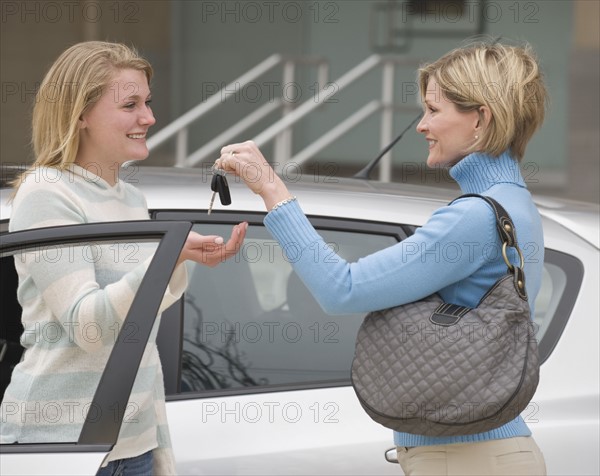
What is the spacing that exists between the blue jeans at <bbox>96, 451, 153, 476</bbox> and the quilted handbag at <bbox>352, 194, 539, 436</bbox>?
57cm

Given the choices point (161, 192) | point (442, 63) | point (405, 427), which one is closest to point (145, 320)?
point (405, 427)

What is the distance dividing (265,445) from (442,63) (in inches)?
42.0

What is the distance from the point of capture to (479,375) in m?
1.96

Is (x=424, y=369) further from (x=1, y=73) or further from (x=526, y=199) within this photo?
(x=1, y=73)

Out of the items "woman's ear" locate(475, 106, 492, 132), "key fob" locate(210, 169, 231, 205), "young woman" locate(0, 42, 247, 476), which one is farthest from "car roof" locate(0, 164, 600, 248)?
"woman's ear" locate(475, 106, 492, 132)

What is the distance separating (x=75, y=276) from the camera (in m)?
2.16

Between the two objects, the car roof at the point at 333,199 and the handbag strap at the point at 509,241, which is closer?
the handbag strap at the point at 509,241

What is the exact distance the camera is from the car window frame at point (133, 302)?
2.08 m

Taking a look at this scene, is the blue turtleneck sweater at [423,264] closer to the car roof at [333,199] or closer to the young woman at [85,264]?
the young woman at [85,264]

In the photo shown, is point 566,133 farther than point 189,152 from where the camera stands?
No

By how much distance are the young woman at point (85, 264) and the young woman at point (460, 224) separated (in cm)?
20

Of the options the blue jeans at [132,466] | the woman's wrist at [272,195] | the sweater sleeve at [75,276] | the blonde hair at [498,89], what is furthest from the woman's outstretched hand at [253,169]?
the blue jeans at [132,466]

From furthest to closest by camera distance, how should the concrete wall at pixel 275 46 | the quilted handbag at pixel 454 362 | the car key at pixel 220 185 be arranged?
1. the concrete wall at pixel 275 46
2. the car key at pixel 220 185
3. the quilted handbag at pixel 454 362

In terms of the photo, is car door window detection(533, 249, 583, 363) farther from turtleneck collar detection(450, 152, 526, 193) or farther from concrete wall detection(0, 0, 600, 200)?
concrete wall detection(0, 0, 600, 200)
